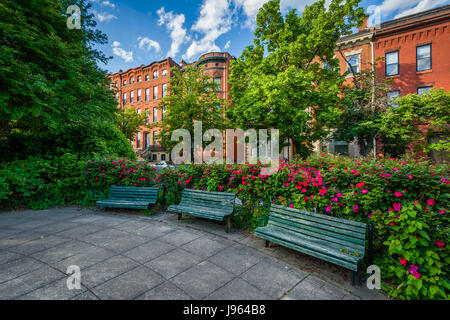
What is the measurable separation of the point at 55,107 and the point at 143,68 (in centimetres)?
3333

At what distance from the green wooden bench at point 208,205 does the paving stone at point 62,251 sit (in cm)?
197

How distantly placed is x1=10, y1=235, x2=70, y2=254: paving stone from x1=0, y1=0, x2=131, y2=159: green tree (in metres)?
3.93

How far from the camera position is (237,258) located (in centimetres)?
344

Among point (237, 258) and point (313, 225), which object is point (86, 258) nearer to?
point (237, 258)

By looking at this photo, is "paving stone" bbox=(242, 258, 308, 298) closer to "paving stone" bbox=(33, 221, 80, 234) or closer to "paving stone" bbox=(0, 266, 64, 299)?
"paving stone" bbox=(0, 266, 64, 299)

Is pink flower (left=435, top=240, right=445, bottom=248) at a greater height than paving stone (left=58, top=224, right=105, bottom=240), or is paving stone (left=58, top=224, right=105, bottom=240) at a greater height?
pink flower (left=435, top=240, right=445, bottom=248)

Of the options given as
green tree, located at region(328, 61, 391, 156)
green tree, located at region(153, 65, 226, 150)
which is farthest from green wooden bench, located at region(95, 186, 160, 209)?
green tree, located at region(328, 61, 391, 156)

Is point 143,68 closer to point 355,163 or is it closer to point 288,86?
point 288,86

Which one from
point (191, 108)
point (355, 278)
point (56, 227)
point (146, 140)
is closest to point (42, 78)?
point (56, 227)

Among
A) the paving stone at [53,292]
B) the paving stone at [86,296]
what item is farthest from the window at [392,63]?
the paving stone at [53,292]

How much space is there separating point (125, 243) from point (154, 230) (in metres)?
0.83

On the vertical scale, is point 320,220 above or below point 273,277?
above

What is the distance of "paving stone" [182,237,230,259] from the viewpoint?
361cm
